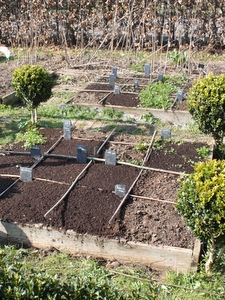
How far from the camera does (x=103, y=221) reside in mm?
4141

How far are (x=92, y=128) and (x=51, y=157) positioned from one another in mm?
1438

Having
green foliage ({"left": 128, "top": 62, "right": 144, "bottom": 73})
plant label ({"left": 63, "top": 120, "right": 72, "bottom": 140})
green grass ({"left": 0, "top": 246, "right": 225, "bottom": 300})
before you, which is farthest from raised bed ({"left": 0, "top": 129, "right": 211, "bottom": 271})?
green foliage ({"left": 128, "top": 62, "right": 144, "bottom": 73})

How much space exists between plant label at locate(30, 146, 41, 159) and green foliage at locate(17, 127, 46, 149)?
431mm

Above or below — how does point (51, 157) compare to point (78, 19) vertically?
below

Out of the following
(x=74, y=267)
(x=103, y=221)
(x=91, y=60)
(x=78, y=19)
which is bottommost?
(x=74, y=267)

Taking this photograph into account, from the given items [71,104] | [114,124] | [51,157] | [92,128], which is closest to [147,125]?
[114,124]

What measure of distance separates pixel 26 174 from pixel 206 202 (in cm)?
262

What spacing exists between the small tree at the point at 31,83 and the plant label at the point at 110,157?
1917 mm

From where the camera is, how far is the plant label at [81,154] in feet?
17.4

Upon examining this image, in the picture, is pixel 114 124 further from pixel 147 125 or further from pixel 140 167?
pixel 140 167

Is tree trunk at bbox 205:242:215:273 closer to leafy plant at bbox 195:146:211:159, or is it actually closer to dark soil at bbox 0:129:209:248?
dark soil at bbox 0:129:209:248

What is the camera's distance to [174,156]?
556 cm

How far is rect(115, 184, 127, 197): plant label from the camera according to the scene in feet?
14.7

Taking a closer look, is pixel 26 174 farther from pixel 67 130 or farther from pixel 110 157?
pixel 67 130
